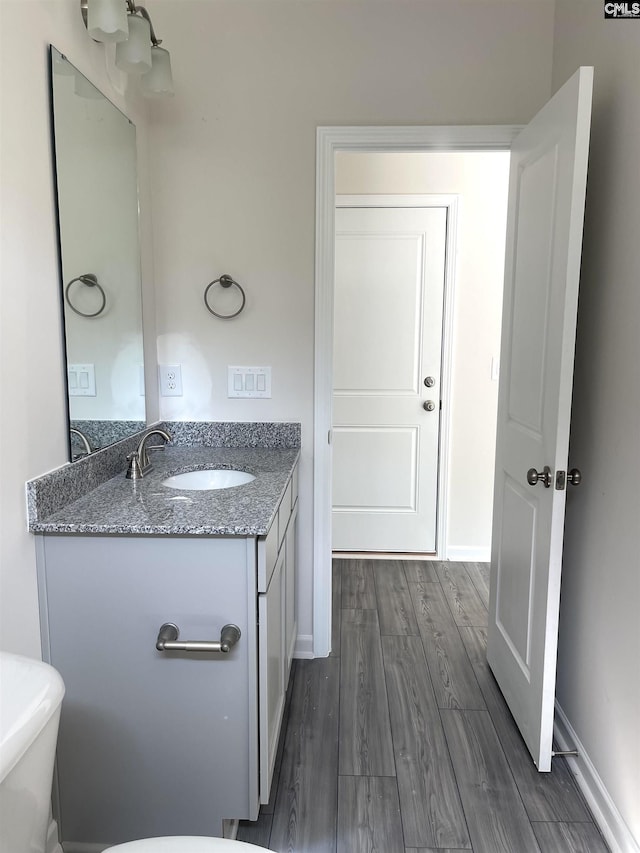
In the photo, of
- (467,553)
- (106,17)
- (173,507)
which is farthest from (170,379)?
(467,553)

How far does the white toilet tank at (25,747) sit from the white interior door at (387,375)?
8.37 feet

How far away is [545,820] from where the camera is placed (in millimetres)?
1557

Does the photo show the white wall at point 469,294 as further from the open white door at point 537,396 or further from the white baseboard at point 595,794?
the white baseboard at point 595,794

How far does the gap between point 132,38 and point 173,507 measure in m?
1.32

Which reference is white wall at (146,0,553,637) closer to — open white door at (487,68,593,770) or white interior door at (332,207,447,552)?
open white door at (487,68,593,770)

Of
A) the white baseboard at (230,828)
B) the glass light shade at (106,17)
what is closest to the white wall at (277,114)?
the glass light shade at (106,17)

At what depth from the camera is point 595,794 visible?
158cm

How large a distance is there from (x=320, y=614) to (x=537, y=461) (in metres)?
1.11

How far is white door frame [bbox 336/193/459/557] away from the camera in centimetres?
310

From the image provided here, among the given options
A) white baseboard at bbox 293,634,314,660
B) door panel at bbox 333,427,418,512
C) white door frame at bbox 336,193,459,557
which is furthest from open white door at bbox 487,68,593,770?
door panel at bbox 333,427,418,512

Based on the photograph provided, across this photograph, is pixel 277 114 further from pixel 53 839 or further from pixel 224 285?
pixel 53 839

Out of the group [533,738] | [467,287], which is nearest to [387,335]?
Result: [467,287]

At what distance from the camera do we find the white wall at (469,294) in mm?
3076

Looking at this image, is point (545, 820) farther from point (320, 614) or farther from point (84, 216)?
point (84, 216)
